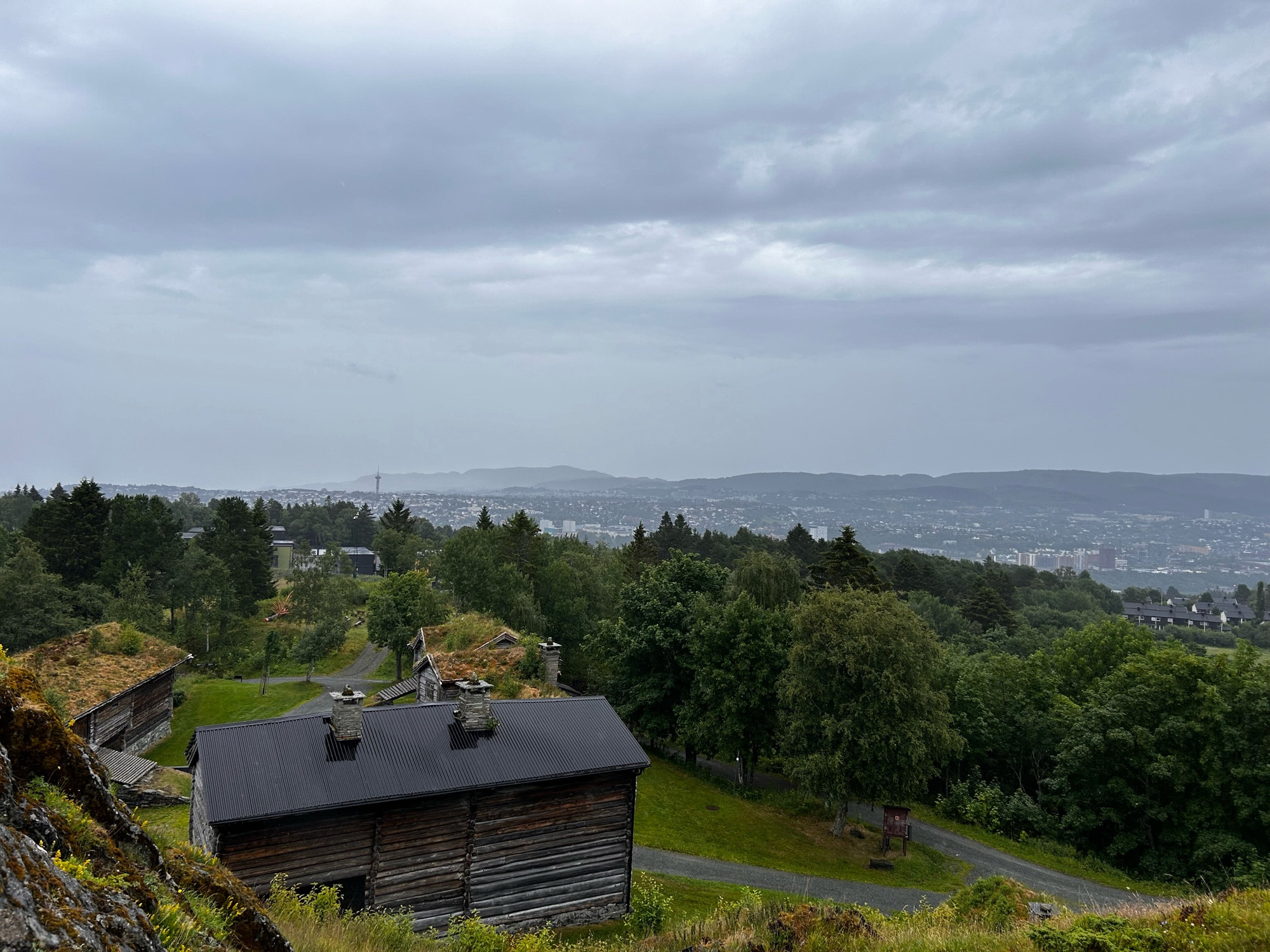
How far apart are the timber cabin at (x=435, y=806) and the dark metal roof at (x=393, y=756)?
4 cm

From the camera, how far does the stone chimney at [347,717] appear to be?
19984 mm

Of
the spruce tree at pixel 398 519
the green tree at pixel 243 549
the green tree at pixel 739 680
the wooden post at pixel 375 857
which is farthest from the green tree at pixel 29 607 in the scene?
the spruce tree at pixel 398 519

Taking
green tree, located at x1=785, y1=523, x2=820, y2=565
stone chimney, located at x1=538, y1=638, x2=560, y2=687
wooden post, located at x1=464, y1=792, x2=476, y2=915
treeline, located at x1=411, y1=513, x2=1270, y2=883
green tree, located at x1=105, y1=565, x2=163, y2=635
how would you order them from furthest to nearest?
green tree, located at x1=785, y1=523, x2=820, y2=565, green tree, located at x1=105, y1=565, x2=163, y2=635, stone chimney, located at x1=538, y1=638, x2=560, y2=687, treeline, located at x1=411, y1=513, x2=1270, y2=883, wooden post, located at x1=464, y1=792, x2=476, y2=915

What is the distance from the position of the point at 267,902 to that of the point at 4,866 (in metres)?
10.7

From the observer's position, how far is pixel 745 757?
42.7 meters

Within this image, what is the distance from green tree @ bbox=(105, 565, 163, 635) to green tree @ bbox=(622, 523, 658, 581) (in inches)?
1620

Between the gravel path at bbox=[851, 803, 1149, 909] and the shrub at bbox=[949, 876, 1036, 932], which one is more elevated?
the shrub at bbox=[949, 876, 1036, 932]

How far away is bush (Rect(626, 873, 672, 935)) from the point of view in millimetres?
20578

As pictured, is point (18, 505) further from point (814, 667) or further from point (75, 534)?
point (814, 667)

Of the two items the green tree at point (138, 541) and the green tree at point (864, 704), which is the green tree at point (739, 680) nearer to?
the green tree at point (864, 704)

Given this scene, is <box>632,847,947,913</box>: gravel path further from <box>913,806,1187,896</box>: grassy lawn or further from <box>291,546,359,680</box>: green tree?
<box>291,546,359,680</box>: green tree

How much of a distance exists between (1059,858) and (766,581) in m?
21.4

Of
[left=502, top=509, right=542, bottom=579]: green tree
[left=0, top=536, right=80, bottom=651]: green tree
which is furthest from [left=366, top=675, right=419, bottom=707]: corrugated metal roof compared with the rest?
[left=502, top=509, right=542, bottom=579]: green tree

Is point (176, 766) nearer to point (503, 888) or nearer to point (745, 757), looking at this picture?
point (503, 888)
